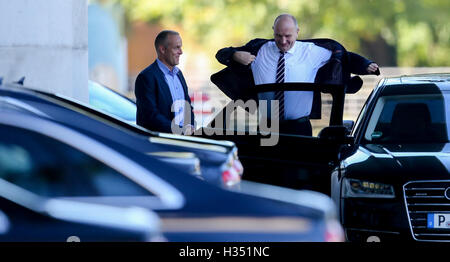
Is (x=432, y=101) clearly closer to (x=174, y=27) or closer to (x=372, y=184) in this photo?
(x=372, y=184)

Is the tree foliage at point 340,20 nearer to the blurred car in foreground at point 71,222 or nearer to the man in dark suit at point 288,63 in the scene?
the man in dark suit at point 288,63

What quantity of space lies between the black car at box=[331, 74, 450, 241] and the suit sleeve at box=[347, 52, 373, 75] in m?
0.39

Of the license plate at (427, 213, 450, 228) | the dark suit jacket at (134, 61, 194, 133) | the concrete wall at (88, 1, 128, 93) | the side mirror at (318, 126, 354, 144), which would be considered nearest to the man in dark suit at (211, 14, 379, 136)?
the dark suit jacket at (134, 61, 194, 133)

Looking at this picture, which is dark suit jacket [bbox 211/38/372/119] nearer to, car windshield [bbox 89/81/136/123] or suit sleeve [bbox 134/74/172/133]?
suit sleeve [bbox 134/74/172/133]

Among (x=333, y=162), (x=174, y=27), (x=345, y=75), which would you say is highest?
(x=174, y=27)

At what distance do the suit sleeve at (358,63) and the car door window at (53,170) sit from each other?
467 cm

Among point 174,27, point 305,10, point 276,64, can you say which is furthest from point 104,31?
point 276,64

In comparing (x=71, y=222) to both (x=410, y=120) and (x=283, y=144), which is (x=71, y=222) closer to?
(x=283, y=144)

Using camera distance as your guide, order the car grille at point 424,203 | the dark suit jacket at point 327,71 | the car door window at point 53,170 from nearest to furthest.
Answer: the car door window at point 53,170 → the car grille at point 424,203 → the dark suit jacket at point 327,71

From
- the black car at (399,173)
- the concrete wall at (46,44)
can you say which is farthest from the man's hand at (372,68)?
the concrete wall at (46,44)

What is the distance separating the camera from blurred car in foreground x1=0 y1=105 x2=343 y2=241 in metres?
4.73

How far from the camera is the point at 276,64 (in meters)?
9.39

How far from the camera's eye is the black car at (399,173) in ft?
24.9
